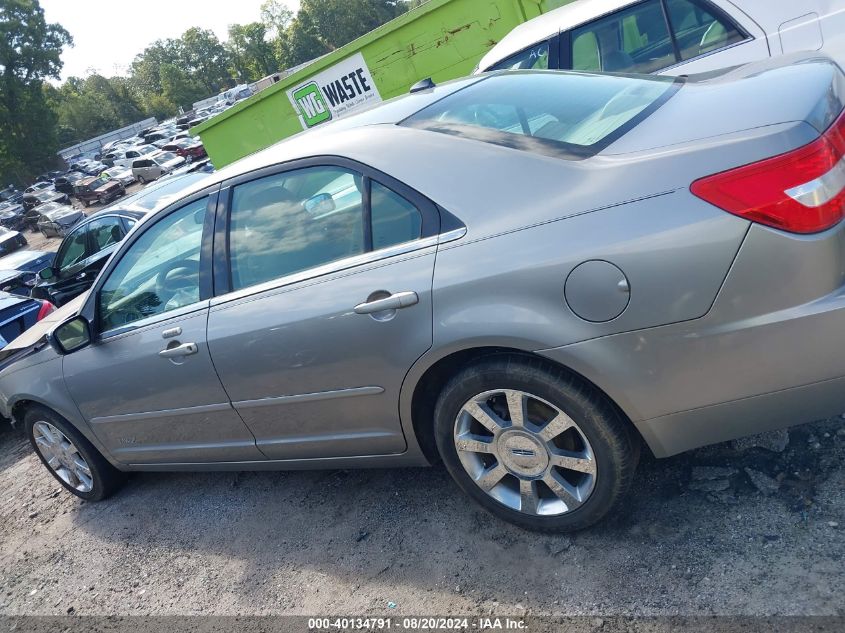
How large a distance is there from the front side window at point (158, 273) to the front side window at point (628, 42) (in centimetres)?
359

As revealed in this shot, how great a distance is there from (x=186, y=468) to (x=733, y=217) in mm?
3051

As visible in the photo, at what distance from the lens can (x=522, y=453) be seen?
2.57m

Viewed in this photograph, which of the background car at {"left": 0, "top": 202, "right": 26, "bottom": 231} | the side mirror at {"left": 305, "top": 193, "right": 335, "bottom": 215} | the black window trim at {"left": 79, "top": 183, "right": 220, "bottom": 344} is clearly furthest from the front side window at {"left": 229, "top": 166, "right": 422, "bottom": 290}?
the background car at {"left": 0, "top": 202, "right": 26, "bottom": 231}

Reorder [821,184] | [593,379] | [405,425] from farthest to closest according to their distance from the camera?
[405,425], [593,379], [821,184]

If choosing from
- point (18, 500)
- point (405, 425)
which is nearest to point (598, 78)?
point (405, 425)

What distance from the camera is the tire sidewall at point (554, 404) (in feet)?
7.68

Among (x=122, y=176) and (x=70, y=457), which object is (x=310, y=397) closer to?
(x=70, y=457)

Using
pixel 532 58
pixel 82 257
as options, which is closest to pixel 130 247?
pixel 532 58

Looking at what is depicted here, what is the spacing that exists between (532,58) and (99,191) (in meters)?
33.1

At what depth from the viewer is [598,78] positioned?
3.19m

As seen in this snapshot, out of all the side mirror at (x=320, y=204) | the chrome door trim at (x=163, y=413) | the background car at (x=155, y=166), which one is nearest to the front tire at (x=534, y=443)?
the side mirror at (x=320, y=204)

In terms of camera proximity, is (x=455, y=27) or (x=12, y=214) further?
(x=12, y=214)

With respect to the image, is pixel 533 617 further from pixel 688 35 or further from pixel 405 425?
pixel 688 35

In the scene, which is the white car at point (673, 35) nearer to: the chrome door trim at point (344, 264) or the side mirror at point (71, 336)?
the chrome door trim at point (344, 264)
